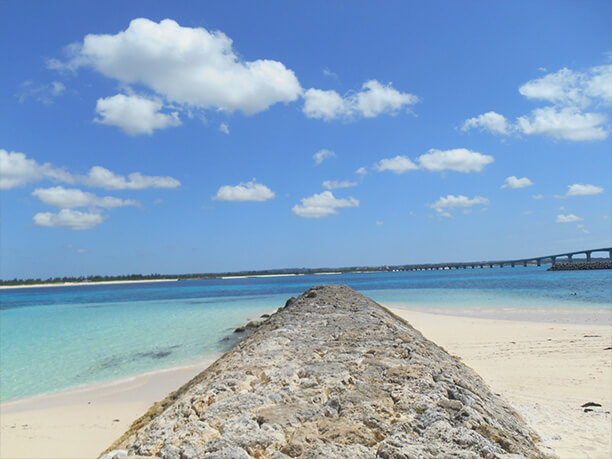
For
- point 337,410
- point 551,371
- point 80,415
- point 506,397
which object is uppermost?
point 337,410

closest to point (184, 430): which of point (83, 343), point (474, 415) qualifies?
point (474, 415)

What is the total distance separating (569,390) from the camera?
8477 millimetres

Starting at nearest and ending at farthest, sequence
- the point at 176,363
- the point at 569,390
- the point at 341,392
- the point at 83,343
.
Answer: the point at 341,392 → the point at 569,390 → the point at 176,363 → the point at 83,343

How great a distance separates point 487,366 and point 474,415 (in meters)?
9.08

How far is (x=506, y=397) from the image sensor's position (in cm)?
782

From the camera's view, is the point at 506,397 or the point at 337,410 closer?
the point at 337,410

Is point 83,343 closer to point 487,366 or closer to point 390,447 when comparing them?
point 487,366

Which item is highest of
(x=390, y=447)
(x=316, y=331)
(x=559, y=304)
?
(x=316, y=331)

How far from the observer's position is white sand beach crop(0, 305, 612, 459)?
20.8 feet

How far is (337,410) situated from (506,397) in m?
6.21

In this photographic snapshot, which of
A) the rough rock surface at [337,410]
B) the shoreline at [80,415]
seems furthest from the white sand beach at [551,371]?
the shoreline at [80,415]

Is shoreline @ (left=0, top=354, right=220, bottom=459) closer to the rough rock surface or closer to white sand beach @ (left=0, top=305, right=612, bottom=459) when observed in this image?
white sand beach @ (left=0, top=305, right=612, bottom=459)

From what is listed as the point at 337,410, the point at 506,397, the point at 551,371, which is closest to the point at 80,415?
the point at 337,410

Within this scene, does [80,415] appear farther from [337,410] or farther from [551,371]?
[551,371]
